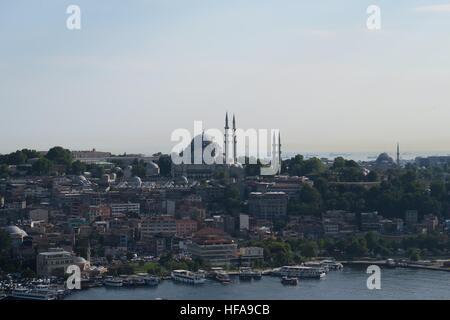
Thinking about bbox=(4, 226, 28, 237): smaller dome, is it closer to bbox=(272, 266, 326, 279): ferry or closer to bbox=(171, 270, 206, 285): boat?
bbox=(171, 270, 206, 285): boat

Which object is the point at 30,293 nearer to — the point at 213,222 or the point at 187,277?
the point at 187,277

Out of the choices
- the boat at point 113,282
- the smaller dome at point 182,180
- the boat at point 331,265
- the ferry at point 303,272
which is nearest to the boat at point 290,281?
the ferry at point 303,272

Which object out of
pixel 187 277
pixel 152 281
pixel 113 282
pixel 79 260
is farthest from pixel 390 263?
pixel 79 260

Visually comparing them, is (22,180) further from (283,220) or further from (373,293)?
(373,293)

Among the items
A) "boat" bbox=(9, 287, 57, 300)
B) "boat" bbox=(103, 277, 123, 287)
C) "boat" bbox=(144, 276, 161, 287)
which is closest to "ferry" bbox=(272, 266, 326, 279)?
"boat" bbox=(144, 276, 161, 287)

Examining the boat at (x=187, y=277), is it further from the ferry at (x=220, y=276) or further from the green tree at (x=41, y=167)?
the green tree at (x=41, y=167)
